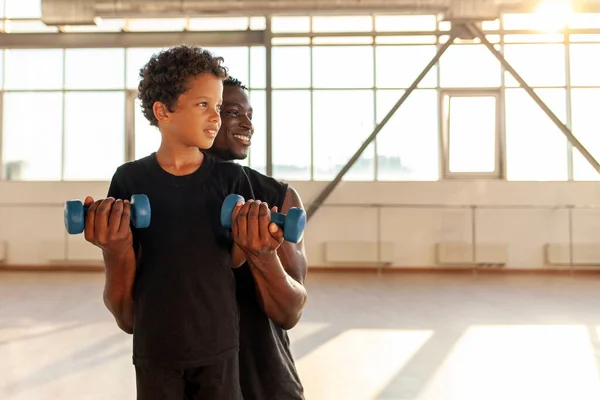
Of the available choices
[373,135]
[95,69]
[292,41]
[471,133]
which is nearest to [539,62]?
[471,133]

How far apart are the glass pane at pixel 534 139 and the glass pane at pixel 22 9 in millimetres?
10475

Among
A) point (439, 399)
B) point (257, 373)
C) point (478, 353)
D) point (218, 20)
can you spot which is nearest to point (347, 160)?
point (218, 20)

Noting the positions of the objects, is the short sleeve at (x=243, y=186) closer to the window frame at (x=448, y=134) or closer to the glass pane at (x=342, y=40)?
the window frame at (x=448, y=134)

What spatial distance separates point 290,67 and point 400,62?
237cm

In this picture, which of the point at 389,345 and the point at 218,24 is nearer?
the point at 389,345

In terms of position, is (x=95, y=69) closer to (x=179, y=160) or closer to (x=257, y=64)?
(x=257, y=64)

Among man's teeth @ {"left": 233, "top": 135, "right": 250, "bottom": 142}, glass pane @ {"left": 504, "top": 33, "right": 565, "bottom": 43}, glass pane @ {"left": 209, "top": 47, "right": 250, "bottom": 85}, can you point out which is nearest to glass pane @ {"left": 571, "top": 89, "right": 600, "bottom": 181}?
glass pane @ {"left": 504, "top": 33, "right": 565, "bottom": 43}

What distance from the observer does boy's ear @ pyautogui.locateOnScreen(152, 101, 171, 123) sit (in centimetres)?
87

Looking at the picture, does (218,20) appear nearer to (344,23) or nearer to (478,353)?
(344,23)

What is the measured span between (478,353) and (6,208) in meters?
9.58

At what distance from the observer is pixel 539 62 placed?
31.4 feet

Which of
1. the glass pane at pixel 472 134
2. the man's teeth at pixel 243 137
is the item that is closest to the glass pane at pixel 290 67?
the glass pane at pixel 472 134

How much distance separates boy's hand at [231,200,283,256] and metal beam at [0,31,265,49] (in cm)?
878

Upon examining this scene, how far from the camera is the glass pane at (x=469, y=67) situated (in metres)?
9.52
